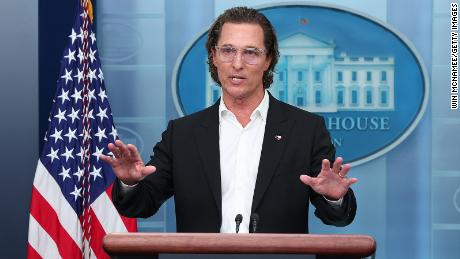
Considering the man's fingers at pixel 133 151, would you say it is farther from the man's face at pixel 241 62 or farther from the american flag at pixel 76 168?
the american flag at pixel 76 168

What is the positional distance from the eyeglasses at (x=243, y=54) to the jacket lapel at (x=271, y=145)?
146 millimetres

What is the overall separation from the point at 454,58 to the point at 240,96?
2047 mm

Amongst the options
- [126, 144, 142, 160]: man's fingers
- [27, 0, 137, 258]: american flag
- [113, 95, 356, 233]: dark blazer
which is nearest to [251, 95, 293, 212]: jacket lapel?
[113, 95, 356, 233]: dark blazer

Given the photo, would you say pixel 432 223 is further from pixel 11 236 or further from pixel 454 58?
pixel 11 236

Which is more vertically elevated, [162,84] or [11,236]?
[162,84]

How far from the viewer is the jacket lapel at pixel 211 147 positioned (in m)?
2.11

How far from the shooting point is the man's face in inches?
87.0

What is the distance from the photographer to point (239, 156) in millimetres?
2203

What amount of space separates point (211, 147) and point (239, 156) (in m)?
0.08

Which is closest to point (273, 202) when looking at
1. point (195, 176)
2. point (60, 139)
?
point (195, 176)

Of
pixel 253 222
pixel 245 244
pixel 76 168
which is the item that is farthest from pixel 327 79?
pixel 245 244

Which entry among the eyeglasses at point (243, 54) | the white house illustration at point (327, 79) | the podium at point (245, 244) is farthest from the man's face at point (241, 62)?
the white house illustration at point (327, 79)

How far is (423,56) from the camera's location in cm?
392

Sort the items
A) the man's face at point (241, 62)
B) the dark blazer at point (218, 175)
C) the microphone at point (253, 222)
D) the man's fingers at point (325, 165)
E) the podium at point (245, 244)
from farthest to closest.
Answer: the man's face at point (241, 62) → the dark blazer at point (218, 175) → the microphone at point (253, 222) → the man's fingers at point (325, 165) → the podium at point (245, 244)
